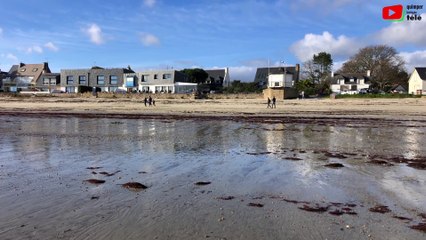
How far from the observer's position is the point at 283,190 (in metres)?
8.05

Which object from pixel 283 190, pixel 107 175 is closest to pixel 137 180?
pixel 107 175

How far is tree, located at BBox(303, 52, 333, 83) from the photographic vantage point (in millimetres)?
83125

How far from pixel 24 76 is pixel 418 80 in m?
87.1

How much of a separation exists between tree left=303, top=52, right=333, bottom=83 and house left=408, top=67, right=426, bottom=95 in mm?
16861

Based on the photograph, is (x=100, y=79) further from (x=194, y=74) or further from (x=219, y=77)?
(x=219, y=77)

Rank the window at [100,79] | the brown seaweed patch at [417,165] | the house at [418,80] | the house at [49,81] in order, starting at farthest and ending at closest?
1. the house at [49,81]
2. the window at [100,79]
3. the house at [418,80]
4. the brown seaweed patch at [417,165]

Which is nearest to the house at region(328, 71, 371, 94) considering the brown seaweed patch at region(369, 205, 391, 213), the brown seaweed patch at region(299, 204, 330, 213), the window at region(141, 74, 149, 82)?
the window at region(141, 74, 149, 82)

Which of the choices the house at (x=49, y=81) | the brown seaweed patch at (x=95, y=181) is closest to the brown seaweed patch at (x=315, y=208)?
the brown seaweed patch at (x=95, y=181)

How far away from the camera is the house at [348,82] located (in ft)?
298

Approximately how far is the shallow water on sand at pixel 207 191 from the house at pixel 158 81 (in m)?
63.6

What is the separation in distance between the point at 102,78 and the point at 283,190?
274 ft

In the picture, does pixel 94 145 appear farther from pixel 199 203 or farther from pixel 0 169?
pixel 199 203

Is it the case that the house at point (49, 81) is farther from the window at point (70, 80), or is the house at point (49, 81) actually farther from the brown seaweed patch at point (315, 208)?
the brown seaweed patch at point (315, 208)

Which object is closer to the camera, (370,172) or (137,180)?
(137,180)
